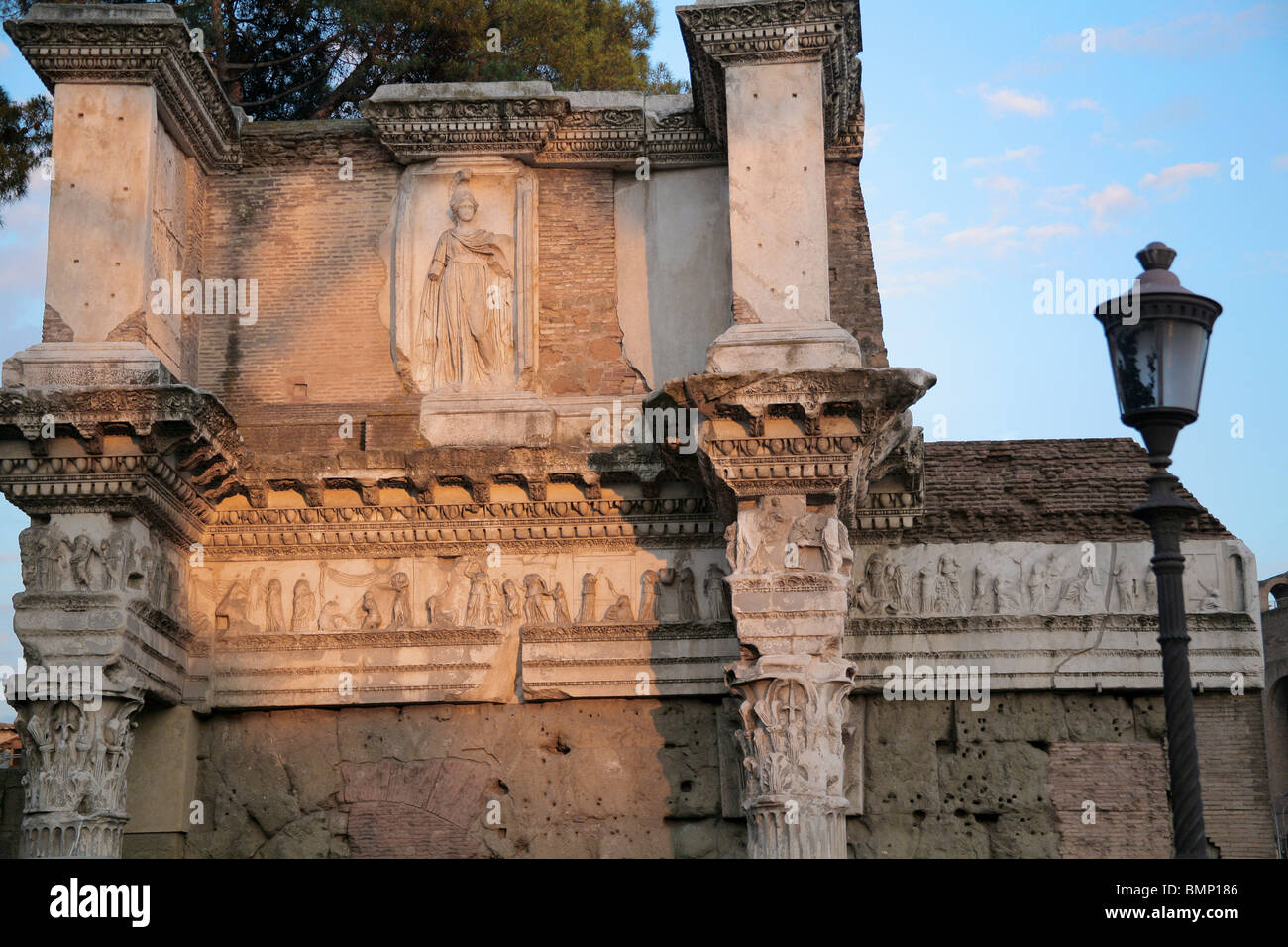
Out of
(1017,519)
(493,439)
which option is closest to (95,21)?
(493,439)

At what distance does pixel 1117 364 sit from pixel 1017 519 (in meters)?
4.75

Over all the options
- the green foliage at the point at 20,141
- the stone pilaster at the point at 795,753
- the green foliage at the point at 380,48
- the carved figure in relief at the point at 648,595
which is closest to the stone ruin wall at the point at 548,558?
the carved figure in relief at the point at 648,595

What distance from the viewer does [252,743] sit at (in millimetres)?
10086

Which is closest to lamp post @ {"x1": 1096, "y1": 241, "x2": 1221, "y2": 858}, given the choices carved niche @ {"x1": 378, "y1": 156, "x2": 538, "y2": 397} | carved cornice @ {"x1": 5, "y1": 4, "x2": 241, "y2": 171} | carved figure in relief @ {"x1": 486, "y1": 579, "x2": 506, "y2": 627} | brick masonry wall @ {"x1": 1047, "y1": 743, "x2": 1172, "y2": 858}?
brick masonry wall @ {"x1": 1047, "y1": 743, "x2": 1172, "y2": 858}

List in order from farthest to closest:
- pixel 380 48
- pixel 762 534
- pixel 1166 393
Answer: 1. pixel 380 48
2. pixel 762 534
3. pixel 1166 393

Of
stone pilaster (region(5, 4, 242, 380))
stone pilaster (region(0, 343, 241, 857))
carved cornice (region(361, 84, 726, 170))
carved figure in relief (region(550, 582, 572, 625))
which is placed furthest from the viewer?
carved cornice (region(361, 84, 726, 170))

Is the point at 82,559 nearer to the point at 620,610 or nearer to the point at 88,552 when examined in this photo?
the point at 88,552

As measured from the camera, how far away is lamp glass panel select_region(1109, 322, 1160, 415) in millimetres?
5777

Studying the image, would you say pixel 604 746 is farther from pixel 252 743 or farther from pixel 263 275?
pixel 263 275

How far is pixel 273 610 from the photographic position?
1018 centimetres

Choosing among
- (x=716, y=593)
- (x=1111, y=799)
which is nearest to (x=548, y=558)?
(x=716, y=593)

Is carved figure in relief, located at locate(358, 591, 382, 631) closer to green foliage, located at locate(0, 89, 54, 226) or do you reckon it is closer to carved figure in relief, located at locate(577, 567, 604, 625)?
carved figure in relief, located at locate(577, 567, 604, 625)

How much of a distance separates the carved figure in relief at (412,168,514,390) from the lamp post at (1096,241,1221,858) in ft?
16.9

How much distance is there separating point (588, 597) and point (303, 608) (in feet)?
5.64
